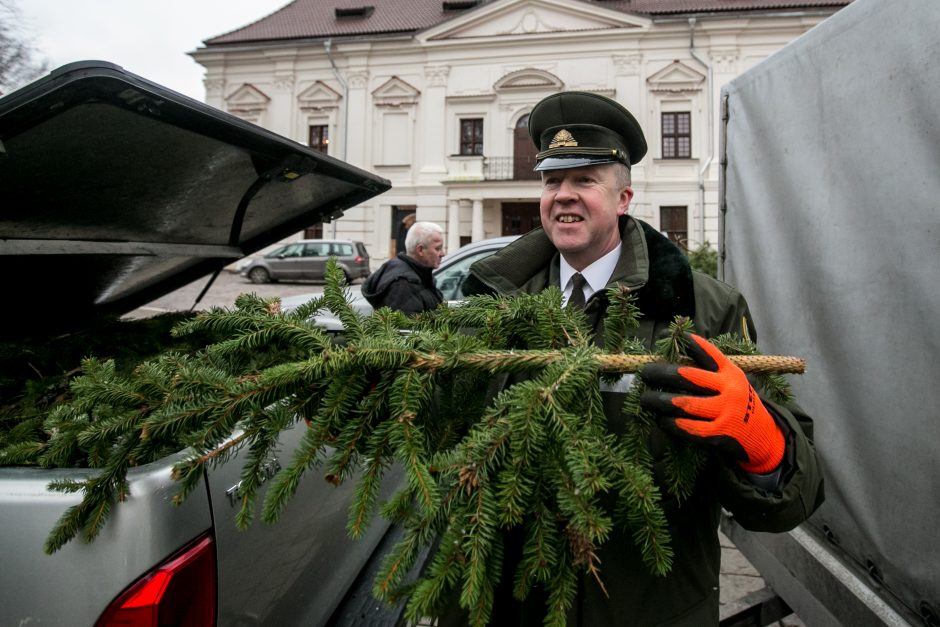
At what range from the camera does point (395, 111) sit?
2294 cm

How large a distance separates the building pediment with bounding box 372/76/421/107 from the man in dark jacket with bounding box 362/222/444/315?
66.2 feet

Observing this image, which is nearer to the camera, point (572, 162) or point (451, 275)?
point (572, 162)

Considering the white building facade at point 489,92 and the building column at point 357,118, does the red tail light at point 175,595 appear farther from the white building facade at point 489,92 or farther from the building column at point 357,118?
A: the building column at point 357,118

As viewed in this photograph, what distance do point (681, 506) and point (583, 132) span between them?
1.13 meters

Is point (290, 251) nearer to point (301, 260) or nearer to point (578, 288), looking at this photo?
point (301, 260)

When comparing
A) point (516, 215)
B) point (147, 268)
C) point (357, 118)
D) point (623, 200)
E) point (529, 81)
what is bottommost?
point (147, 268)

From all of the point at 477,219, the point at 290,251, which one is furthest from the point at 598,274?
the point at 477,219

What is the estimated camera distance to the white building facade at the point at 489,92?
2048 cm

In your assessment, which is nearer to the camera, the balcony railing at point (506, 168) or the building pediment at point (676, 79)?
the building pediment at point (676, 79)

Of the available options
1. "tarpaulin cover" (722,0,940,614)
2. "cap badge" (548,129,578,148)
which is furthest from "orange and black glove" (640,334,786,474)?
"cap badge" (548,129,578,148)

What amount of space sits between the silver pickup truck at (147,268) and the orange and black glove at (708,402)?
878mm

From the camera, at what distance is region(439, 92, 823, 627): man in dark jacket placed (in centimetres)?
101

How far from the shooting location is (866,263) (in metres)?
1.62

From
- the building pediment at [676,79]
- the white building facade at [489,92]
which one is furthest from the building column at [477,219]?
the building pediment at [676,79]
